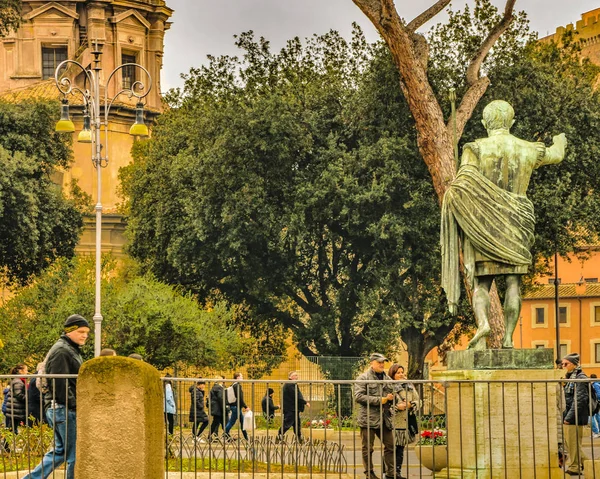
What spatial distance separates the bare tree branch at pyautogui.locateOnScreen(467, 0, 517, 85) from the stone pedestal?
69.4 feet

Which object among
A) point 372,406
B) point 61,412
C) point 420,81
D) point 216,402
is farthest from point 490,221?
point 420,81

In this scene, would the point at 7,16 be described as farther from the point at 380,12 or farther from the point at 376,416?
the point at 376,416

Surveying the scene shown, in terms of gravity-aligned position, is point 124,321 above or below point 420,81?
below

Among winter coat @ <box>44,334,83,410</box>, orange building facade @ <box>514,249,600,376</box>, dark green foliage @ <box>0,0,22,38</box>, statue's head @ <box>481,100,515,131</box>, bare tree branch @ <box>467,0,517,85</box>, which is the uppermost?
dark green foliage @ <box>0,0,22,38</box>

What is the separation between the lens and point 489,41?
3538 cm

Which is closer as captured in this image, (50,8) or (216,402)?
(216,402)

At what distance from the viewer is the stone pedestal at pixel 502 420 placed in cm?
1451

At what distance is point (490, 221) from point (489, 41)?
20484 millimetres

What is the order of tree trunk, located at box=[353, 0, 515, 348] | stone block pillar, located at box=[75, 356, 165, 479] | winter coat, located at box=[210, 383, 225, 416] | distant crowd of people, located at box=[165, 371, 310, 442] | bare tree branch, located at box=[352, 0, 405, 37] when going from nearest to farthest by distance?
stone block pillar, located at box=[75, 356, 165, 479] < distant crowd of people, located at box=[165, 371, 310, 442] < winter coat, located at box=[210, 383, 225, 416] < bare tree branch, located at box=[352, 0, 405, 37] < tree trunk, located at box=[353, 0, 515, 348]

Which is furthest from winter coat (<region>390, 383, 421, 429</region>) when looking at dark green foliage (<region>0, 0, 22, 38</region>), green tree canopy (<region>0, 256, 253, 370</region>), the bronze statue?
dark green foliage (<region>0, 0, 22, 38</region>)

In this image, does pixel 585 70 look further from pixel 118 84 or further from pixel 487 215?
pixel 487 215

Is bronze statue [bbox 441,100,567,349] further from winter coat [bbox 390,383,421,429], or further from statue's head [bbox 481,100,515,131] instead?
winter coat [bbox 390,383,421,429]

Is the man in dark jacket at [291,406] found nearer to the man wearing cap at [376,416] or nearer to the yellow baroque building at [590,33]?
the man wearing cap at [376,416]

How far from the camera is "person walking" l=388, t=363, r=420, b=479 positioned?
15.5m
